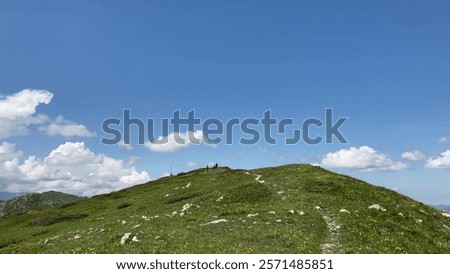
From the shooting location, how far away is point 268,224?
35.3 meters

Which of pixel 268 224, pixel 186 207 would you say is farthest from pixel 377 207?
pixel 186 207

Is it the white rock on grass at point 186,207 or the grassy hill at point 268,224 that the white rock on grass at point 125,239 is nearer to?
the grassy hill at point 268,224

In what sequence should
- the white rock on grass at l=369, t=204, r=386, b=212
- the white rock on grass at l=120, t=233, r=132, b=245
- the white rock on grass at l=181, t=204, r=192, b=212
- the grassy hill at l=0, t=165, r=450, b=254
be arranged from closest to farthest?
the grassy hill at l=0, t=165, r=450, b=254
the white rock on grass at l=120, t=233, r=132, b=245
the white rock on grass at l=369, t=204, r=386, b=212
the white rock on grass at l=181, t=204, r=192, b=212

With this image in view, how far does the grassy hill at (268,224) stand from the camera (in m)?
30.0

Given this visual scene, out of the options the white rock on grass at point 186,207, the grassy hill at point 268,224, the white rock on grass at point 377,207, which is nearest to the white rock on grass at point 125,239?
the grassy hill at point 268,224

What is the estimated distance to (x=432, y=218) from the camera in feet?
158

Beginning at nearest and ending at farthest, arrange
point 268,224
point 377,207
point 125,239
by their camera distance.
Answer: point 125,239 < point 268,224 < point 377,207

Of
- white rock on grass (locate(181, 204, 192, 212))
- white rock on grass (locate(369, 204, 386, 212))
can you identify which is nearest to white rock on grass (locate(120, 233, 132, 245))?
white rock on grass (locate(181, 204, 192, 212))

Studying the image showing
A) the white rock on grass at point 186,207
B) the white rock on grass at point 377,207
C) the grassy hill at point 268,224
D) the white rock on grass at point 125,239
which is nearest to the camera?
the grassy hill at point 268,224

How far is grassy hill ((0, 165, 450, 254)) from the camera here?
3002cm

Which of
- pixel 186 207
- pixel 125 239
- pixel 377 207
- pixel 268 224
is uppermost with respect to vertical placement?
pixel 186 207

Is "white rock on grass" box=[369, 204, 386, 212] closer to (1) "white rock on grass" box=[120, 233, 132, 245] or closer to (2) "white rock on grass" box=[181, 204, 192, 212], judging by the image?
(2) "white rock on grass" box=[181, 204, 192, 212]

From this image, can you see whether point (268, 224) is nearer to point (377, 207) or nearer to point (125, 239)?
point (125, 239)
